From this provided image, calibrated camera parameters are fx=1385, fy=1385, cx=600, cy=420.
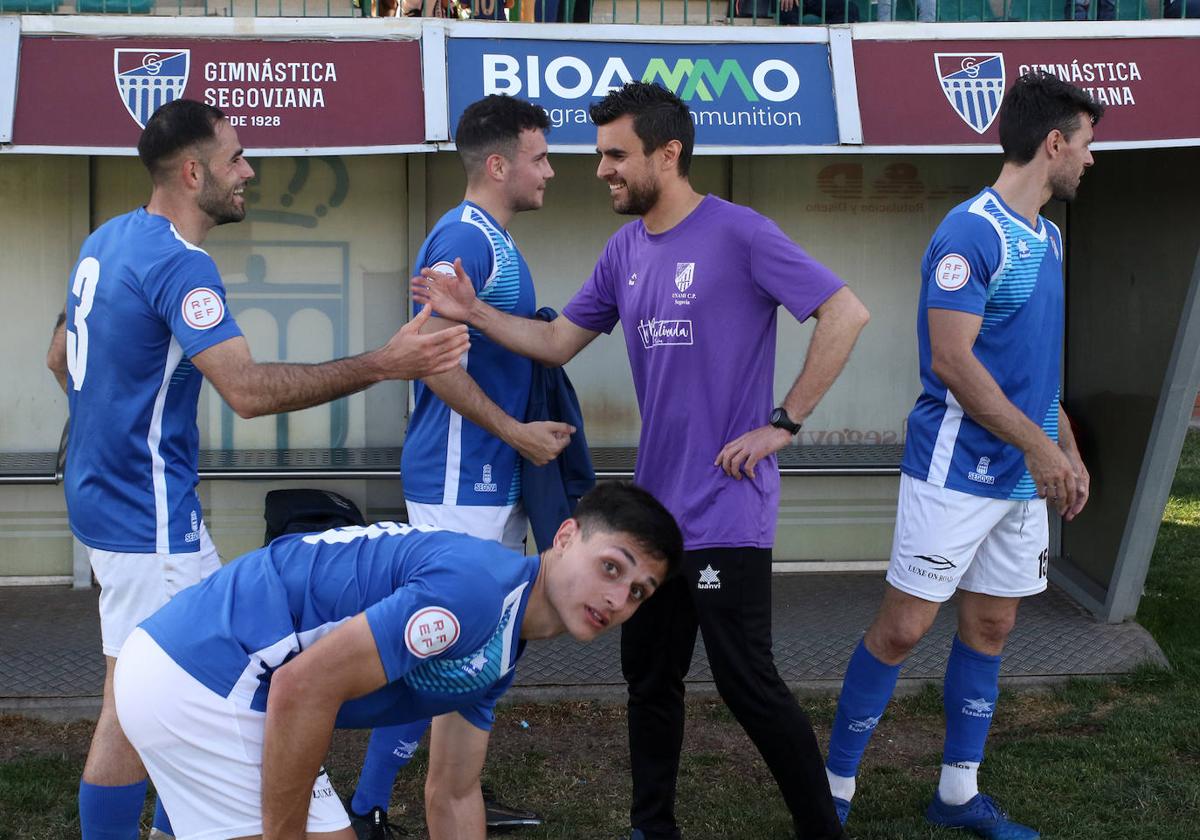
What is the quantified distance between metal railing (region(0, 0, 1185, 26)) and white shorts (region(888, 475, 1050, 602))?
3.62 metres

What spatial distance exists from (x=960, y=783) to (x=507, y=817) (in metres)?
1.46

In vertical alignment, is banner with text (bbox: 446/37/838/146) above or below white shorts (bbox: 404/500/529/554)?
above

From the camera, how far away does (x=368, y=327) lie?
24.2 feet

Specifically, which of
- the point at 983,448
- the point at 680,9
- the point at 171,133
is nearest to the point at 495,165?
the point at 171,133

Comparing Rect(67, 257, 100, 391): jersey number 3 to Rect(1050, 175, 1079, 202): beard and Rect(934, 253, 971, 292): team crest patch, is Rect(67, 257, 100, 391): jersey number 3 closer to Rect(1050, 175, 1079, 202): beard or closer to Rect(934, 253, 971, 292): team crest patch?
Rect(934, 253, 971, 292): team crest patch

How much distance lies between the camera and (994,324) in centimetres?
416

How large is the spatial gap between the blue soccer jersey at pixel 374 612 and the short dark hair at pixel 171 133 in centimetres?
140

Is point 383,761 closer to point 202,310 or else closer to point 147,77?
point 202,310

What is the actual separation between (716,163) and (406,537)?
5039 mm

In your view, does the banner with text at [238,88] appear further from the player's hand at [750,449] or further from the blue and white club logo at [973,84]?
the player's hand at [750,449]

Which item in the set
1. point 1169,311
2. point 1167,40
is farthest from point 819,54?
point 1169,311

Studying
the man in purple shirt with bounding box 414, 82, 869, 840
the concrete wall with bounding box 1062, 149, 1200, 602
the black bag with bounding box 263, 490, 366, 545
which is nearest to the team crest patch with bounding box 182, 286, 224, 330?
the man in purple shirt with bounding box 414, 82, 869, 840

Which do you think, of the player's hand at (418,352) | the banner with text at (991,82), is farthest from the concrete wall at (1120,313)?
the player's hand at (418,352)

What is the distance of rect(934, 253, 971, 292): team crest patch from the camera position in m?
4.05
